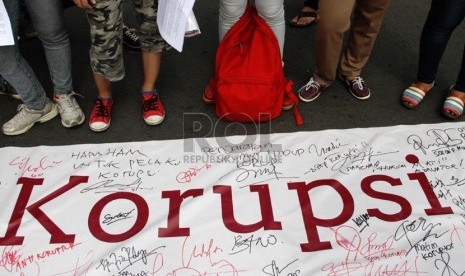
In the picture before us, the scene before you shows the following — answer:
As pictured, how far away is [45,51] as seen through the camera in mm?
1441

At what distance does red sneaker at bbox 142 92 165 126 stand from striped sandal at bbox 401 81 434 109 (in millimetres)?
1001

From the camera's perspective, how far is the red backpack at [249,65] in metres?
1.48

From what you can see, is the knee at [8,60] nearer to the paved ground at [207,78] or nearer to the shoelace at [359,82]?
the paved ground at [207,78]

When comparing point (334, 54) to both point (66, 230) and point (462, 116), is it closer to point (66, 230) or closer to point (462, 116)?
point (462, 116)

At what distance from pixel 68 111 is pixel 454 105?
1521 millimetres

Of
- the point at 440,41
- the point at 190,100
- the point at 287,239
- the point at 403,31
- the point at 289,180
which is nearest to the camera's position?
the point at 287,239

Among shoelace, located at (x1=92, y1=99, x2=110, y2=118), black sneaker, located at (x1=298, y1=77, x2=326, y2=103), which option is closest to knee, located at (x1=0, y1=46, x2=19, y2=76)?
shoelace, located at (x1=92, y1=99, x2=110, y2=118)

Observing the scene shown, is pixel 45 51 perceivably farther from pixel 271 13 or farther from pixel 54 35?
pixel 271 13

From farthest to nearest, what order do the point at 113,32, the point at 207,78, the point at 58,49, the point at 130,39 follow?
1. the point at 130,39
2. the point at 207,78
3. the point at 58,49
4. the point at 113,32

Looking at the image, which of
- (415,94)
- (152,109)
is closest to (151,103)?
(152,109)

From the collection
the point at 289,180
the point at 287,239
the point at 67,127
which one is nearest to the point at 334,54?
the point at 289,180

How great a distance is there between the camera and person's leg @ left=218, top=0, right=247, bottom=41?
4.68 feet

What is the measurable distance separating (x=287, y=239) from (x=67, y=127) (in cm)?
98

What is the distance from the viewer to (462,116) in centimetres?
163
